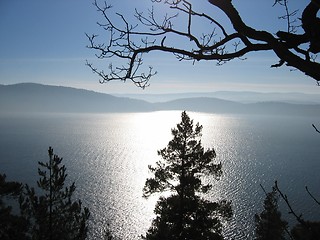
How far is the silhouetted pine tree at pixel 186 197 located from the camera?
14.0m

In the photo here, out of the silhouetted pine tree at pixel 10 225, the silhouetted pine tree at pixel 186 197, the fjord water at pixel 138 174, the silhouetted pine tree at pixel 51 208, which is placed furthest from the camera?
the fjord water at pixel 138 174

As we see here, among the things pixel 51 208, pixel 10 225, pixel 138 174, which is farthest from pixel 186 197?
pixel 138 174

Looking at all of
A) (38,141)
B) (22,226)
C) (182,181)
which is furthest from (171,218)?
(38,141)

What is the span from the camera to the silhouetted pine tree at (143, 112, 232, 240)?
14.0 meters

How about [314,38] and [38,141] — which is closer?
[314,38]

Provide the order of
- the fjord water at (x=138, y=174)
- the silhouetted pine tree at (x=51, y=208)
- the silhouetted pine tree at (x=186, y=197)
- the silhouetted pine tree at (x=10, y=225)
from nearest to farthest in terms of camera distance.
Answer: the silhouetted pine tree at (x=51, y=208), the silhouetted pine tree at (x=186, y=197), the silhouetted pine tree at (x=10, y=225), the fjord water at (x=138, y=174)

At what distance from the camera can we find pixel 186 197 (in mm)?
14773

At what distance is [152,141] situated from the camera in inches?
6245

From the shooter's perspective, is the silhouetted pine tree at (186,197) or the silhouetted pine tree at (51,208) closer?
the silhouetted pine tree at (51,208)

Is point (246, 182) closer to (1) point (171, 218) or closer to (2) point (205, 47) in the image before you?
(1) point (171, 218)

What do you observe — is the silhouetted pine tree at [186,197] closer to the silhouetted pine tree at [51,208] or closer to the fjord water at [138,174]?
the silhouetted pine tree at [51,208]

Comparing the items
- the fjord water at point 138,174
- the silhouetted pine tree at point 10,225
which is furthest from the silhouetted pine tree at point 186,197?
the fjord water at point 138,174

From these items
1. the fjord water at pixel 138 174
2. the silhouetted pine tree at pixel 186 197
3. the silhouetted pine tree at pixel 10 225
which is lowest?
the fjord water at pixel 138 174

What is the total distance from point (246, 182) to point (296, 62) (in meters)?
81.9
